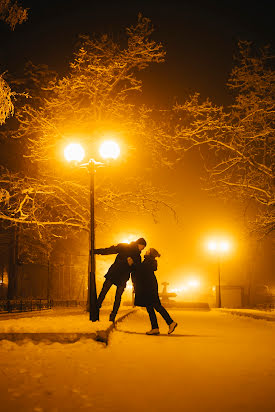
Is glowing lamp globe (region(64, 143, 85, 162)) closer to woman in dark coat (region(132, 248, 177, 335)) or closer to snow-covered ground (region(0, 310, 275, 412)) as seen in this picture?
woman in dark coat (region(132, 248, 177, 335))

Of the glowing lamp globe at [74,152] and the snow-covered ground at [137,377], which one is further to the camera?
the glowing lamp globe at [74,152]

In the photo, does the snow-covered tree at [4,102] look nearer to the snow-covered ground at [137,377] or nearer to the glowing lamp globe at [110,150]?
the glowing lamp globe at [110,150]

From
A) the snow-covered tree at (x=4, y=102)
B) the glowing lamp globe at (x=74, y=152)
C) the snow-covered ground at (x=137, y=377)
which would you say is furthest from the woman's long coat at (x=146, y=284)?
the glowing lamp globe at (x=74, y=152)

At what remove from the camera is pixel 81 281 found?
154ft

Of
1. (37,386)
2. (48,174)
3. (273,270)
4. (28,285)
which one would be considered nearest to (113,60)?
(48,174)

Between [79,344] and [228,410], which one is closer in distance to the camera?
[228,410]

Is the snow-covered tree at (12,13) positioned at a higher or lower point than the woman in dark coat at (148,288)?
higher

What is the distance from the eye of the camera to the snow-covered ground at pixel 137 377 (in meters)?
4.49

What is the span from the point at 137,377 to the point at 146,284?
4.98m

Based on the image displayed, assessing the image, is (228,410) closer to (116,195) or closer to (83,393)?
(83,393)

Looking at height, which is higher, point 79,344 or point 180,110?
point 180,110

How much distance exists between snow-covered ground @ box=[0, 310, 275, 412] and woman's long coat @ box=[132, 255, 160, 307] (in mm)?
1461

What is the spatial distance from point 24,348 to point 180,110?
13.6 meters

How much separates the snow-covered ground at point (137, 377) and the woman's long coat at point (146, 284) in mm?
1461
